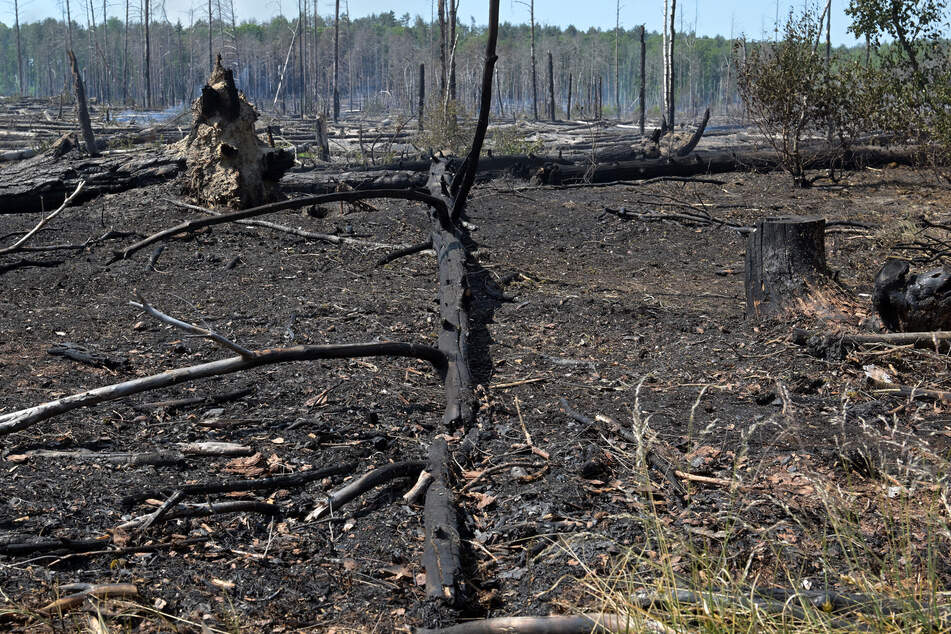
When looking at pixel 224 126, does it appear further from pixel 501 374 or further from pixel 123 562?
pixel 123 562

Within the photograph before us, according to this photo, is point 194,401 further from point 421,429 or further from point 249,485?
point 421,429

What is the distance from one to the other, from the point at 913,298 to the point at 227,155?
6.70 m

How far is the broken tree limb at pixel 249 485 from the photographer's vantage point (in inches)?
107

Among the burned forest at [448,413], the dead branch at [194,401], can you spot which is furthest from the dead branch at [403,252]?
the dead branch at [194,401]

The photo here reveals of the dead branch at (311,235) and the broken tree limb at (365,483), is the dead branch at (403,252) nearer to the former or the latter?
the dead branch at (311,235)

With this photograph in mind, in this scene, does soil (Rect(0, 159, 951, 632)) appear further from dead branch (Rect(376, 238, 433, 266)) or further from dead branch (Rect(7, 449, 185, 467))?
dead branch (Rect(376, 238, 433, 266))

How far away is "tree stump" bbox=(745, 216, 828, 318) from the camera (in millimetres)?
4914

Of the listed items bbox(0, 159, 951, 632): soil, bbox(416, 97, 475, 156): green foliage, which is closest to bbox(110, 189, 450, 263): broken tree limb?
bbox(0, 159, 951, 632): soil

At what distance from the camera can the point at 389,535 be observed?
8.63 feet

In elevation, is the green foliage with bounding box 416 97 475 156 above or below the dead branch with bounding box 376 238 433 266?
above

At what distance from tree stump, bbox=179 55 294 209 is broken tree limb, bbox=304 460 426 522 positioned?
5.98 meters

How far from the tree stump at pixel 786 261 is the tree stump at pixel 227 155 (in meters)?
5.53

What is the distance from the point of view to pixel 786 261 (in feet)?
16.2

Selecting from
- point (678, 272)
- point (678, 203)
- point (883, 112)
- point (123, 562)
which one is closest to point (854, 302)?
point (678, 272)
